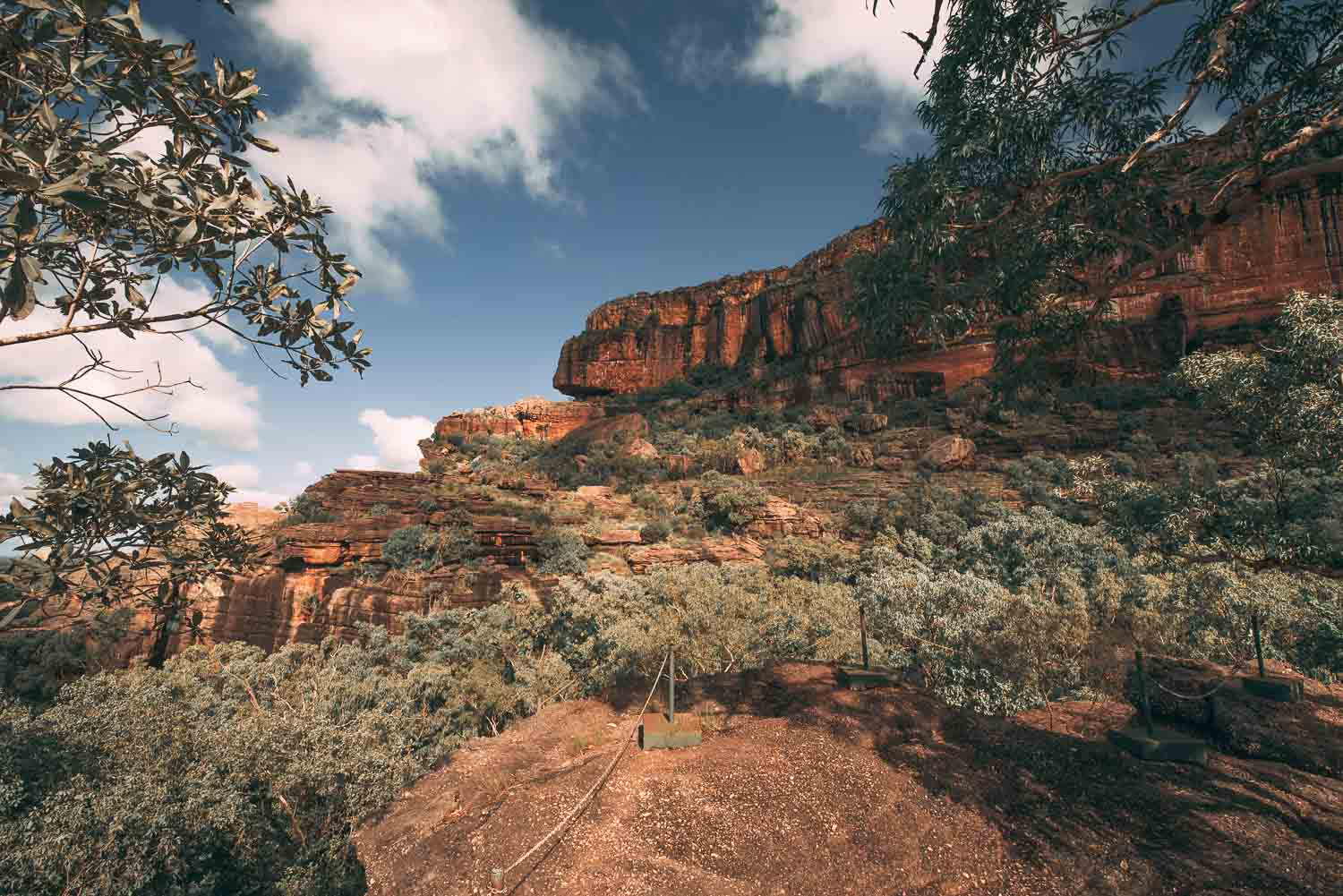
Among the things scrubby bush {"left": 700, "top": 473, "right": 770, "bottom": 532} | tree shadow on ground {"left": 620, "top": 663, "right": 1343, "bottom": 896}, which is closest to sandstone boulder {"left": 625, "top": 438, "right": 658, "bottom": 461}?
scrubby bush {"left": 700, "top": 473, "right": 770, "bottom": 532}

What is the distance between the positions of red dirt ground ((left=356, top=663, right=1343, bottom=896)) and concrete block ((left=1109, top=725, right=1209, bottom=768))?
0.12 meters

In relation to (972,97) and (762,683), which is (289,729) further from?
(972,97)

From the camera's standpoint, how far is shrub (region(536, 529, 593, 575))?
18.9 m

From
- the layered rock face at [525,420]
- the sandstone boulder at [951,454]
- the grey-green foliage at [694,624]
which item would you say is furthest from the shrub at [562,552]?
the layered rock face at [525,420]

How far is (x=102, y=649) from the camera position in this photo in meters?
16.1

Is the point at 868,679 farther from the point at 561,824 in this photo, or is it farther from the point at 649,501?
the point at 649,501

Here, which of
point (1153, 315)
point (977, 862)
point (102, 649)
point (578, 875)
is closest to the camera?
point (977, 862)

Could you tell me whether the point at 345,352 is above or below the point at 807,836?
→ above

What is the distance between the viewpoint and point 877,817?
13.9ft

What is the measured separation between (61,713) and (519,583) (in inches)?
390

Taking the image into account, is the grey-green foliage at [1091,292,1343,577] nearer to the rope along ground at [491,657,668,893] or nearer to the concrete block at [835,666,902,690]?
the concrete block at [835,666,902,690]

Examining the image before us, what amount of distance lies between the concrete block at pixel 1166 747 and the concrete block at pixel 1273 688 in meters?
1.59

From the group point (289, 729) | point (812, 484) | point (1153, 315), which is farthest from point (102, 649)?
point (1153, 315)

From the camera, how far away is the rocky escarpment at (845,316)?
3275 centimetres
